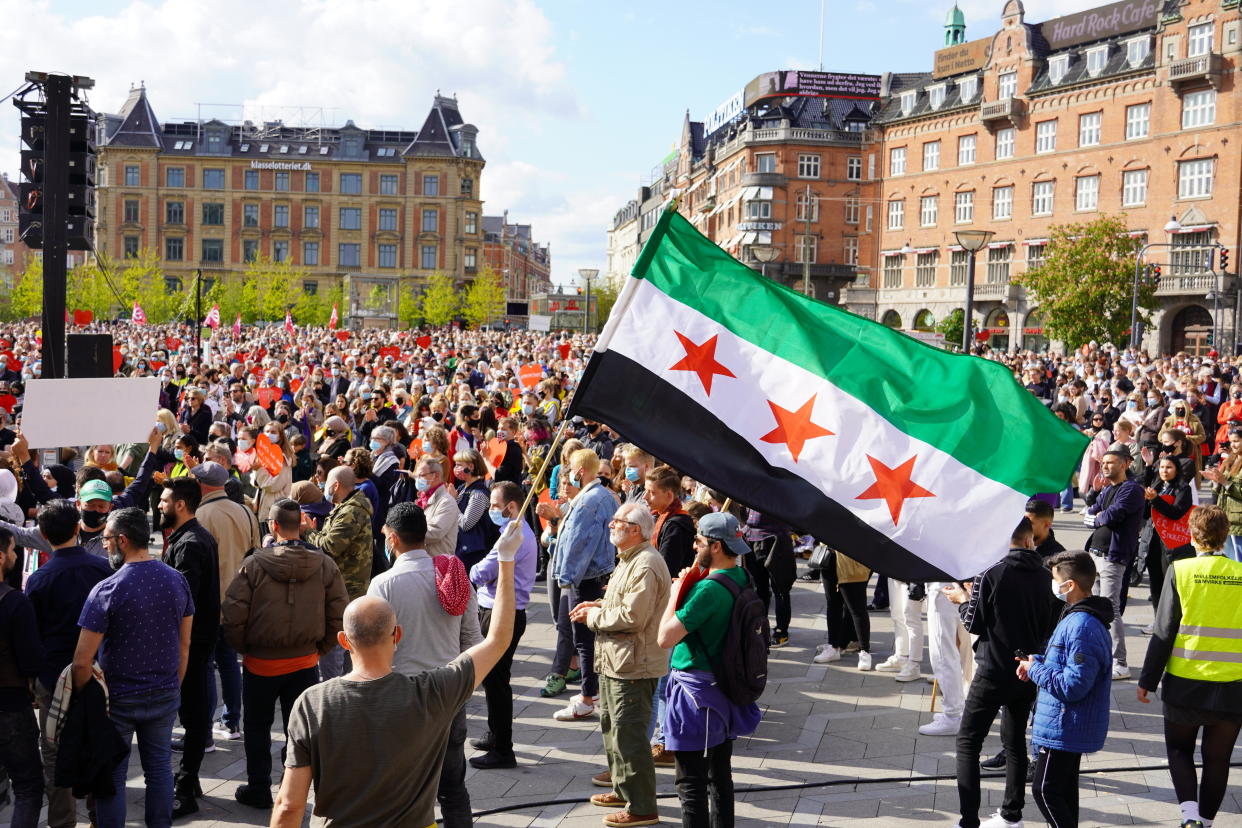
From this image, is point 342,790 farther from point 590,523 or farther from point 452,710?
point 590,523

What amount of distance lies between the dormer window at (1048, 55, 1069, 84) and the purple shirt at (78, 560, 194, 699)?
5591 centimetres

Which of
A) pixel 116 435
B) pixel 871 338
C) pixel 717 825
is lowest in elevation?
pixel 717 825

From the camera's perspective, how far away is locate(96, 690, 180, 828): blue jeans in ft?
18.7

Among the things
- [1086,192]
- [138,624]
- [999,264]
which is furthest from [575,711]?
[999,264]

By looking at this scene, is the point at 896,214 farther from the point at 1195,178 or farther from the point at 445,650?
the point at 445,650

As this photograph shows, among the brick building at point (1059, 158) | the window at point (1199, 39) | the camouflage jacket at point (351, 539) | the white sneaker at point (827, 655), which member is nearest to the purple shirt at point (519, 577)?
the camouflage jacket at point (351, 539)

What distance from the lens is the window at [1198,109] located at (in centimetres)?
4694

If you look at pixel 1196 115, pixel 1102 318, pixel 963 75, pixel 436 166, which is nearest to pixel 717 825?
pixel 1102 318

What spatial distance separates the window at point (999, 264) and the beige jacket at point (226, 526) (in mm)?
53324

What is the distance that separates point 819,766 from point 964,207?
55919 mm

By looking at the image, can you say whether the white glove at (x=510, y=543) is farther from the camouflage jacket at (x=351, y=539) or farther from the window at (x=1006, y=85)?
the window at (x=1006, y=85)

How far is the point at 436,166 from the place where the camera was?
92.1m

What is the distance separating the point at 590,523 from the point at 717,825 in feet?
9.38

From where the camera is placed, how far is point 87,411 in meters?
9.11
